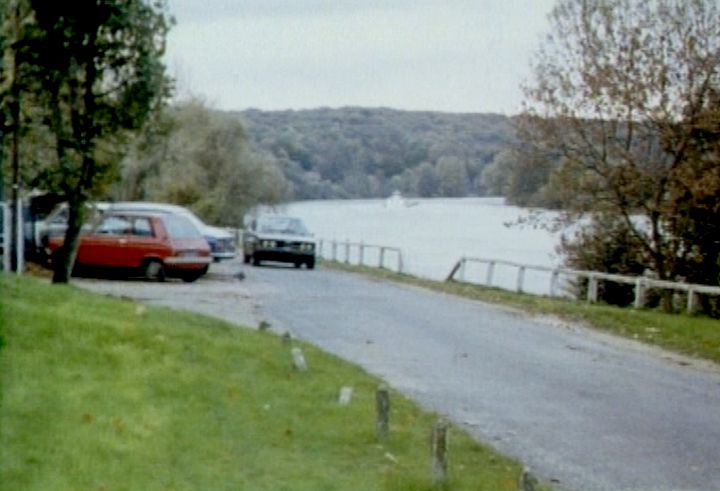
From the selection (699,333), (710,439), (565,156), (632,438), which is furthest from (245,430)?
(565,156)

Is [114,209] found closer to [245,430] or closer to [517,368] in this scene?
[517,368]

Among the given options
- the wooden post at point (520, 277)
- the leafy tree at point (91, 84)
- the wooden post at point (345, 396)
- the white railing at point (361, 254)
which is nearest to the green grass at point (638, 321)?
the wooden post at point (520, 277)

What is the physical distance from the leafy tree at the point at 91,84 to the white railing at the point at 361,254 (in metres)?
19.4

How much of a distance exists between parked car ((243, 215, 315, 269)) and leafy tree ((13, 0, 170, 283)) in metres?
15.7

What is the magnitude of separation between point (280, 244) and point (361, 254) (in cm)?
716

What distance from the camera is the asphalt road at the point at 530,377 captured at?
1053 cm

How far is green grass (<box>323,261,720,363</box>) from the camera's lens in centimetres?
1916

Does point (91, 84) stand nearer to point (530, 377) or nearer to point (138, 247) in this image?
point (138, 247)

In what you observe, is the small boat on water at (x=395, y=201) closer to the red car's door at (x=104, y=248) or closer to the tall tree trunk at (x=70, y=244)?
the red car's door at (x=104, y=248)

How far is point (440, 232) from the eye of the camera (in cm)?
7638

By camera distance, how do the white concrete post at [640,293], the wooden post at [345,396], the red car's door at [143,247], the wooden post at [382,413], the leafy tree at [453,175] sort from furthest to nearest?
the leafy tree at [453,175], the red car's door at [143,247], the white concrete post at [640,293], the wooden post at [345,396], the wooden post at [382,413]

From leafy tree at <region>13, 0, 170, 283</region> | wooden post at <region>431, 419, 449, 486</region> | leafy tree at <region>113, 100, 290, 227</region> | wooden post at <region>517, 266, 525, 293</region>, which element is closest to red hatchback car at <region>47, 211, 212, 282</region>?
leafy tree at <region>13, 0, 170, 283</region>

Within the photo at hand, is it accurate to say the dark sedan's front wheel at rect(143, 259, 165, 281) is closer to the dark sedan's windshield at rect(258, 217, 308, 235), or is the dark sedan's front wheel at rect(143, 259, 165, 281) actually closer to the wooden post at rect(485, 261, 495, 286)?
the wooden post at rect(485, 261, 495, 286)

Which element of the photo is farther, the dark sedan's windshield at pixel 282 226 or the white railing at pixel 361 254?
the white railing at pixel 361 254
